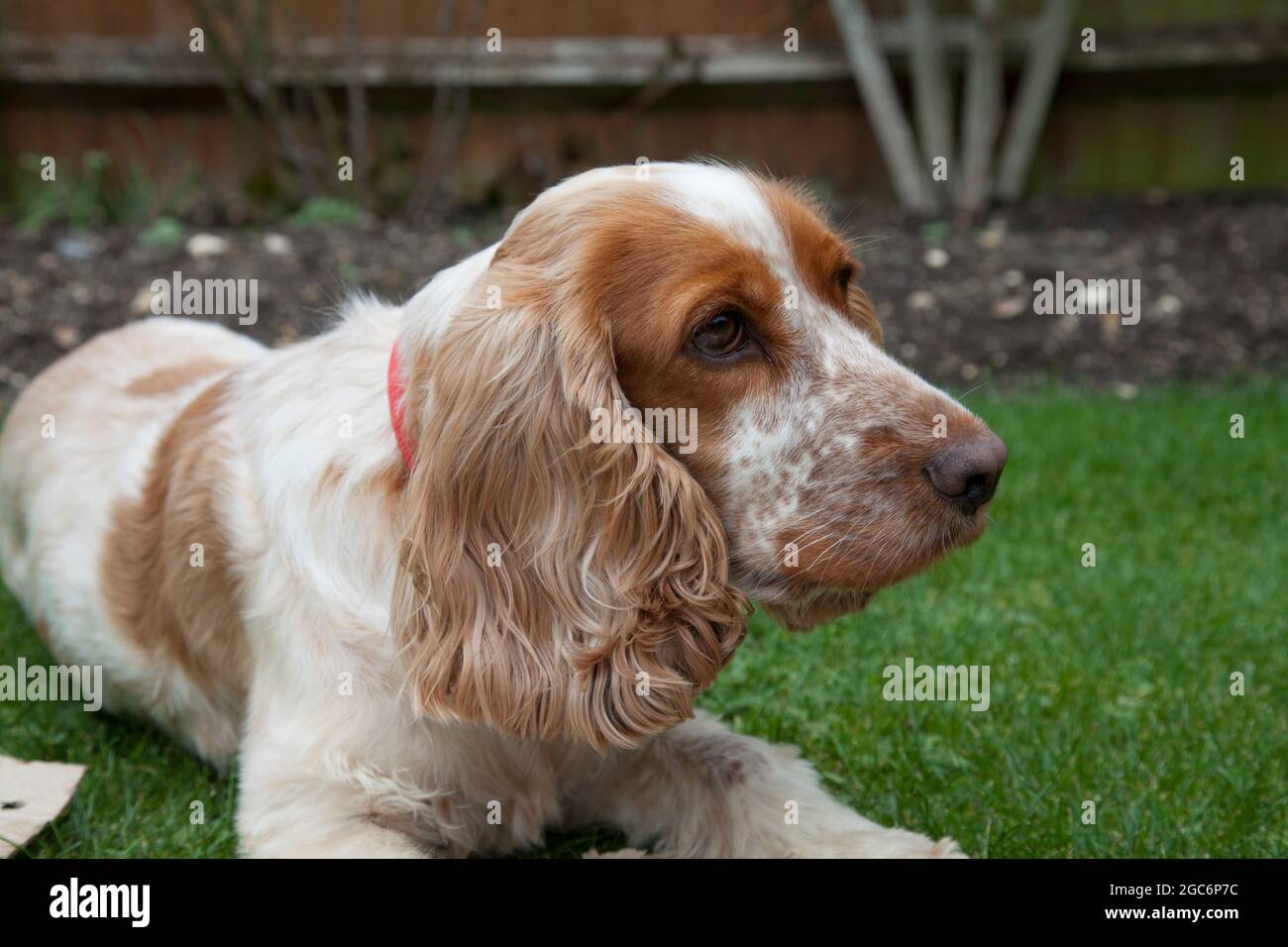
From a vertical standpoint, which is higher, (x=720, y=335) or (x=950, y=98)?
(x=950, y=98)

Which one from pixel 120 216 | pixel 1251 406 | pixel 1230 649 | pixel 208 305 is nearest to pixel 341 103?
pixel 120 216

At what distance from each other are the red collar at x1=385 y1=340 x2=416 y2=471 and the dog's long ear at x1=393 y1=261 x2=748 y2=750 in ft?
0.51

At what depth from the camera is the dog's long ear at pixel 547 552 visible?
254 cm

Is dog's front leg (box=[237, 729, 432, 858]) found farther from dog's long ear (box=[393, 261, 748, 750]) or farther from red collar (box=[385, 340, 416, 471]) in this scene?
red collar (box=[385, 340, 416, 471])

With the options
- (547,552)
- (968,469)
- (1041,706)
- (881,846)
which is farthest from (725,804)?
(1041,706)

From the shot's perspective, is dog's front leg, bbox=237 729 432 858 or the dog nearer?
the dog

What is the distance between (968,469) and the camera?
2.51 meters

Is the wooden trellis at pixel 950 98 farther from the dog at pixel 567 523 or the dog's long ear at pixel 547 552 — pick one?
the dog's long ear at pixel 547 552

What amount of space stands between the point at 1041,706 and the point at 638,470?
5.53 ft

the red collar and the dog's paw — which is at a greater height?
the red collar

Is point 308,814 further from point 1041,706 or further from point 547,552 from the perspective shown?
point 1041,706

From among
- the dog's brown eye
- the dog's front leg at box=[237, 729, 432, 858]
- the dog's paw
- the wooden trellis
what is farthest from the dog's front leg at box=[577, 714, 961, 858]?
the wooden trellis

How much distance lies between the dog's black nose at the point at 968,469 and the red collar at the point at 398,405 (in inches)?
39.9

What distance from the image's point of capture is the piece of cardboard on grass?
2.85 m
